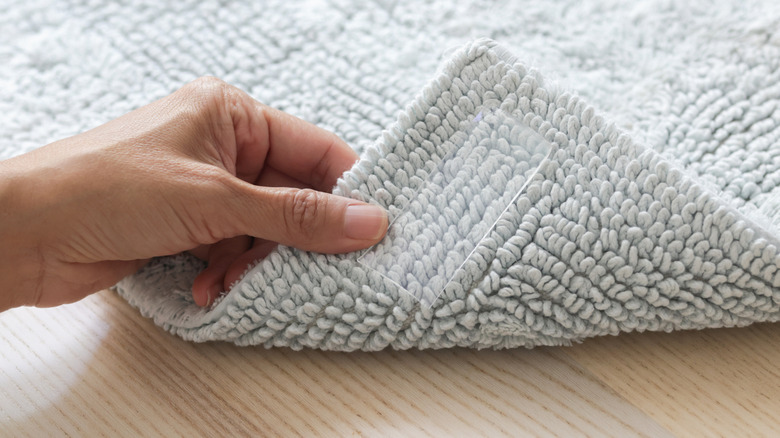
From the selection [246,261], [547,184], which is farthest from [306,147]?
[547,184]

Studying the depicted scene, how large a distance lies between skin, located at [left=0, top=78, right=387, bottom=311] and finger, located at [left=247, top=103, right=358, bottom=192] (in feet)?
0.18

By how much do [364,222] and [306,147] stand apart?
124mm

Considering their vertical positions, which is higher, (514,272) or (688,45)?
(688,45)

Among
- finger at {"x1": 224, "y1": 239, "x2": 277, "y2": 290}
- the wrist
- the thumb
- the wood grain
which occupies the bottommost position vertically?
the wrist

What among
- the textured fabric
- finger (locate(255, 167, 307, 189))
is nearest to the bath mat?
the textured fabric

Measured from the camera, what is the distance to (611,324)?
504mm

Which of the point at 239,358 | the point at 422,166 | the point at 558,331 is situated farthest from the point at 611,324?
the point at 239,358

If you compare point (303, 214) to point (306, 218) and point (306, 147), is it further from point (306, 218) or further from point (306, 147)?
point (306, 147)

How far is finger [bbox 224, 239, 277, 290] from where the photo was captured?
546mm

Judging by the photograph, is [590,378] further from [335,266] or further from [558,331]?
[335,266]

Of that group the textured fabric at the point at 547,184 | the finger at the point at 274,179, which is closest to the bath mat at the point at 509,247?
the textured fabric at the point at 547,184

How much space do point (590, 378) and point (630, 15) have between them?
44 cm

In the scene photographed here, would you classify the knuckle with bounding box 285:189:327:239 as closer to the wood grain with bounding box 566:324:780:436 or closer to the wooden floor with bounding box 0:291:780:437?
the wooden floor with bounding box 0:291:780:437

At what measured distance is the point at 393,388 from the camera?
516mm
